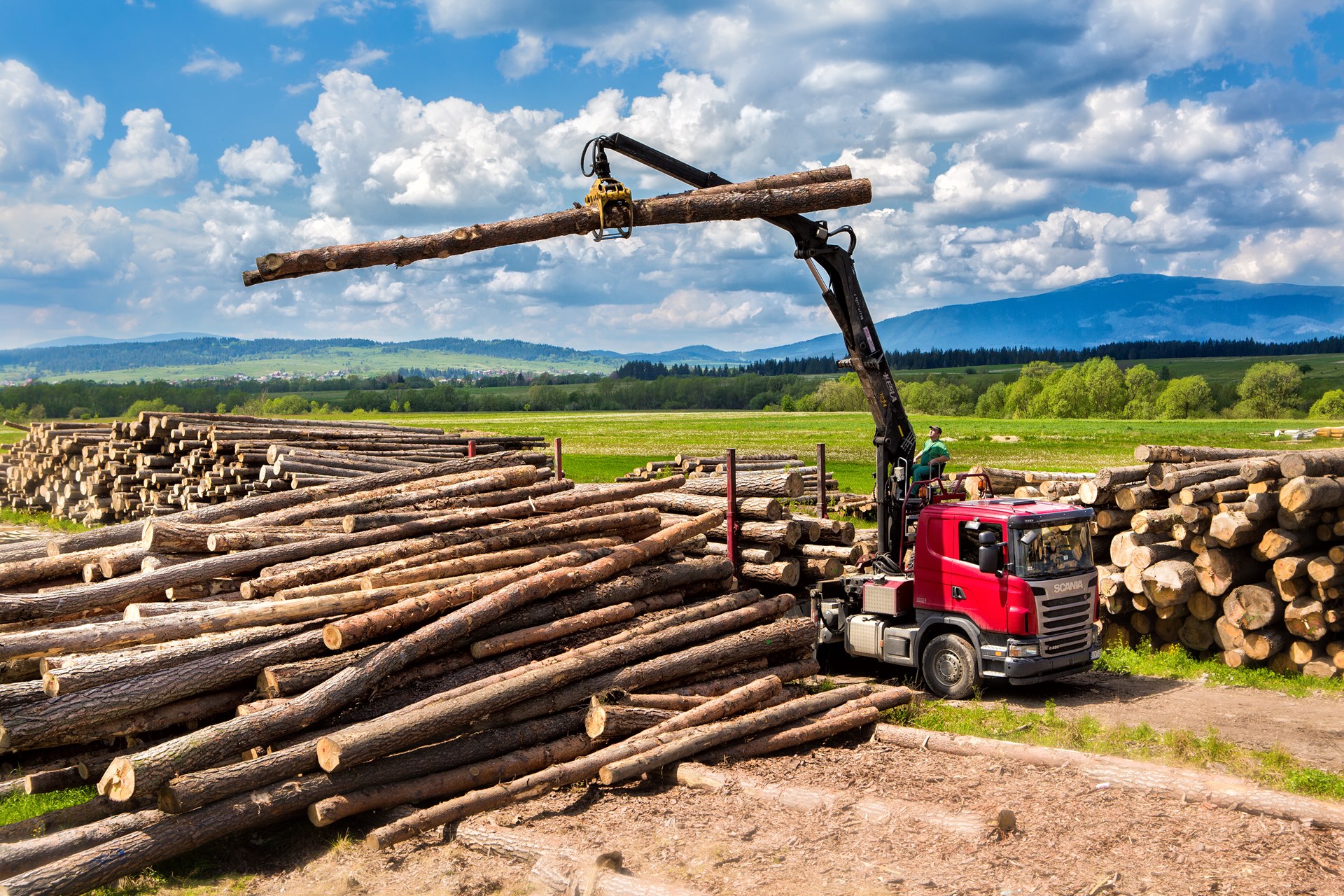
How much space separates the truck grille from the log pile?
12942mm

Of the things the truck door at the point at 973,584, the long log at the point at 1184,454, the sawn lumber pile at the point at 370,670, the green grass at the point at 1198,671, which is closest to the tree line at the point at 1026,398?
the sawn lumber pile at the point at 370,670

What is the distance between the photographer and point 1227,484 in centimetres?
1576

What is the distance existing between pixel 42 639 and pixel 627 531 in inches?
276

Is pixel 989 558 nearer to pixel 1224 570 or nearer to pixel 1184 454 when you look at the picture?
pixel 1224 570

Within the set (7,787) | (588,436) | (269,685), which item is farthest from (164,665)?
(588,436)

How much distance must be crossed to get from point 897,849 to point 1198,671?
9.31m

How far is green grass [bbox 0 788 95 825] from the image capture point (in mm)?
9336

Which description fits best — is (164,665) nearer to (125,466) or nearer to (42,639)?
(42,639)

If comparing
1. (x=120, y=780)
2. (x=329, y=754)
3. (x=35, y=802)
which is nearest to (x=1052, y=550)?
(x=329, y=754)

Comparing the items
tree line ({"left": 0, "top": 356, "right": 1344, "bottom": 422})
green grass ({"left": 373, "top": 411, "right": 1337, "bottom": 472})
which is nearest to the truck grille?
green grass ({"left": 373, "top": 411, "right": 1337, "bottom": 472})

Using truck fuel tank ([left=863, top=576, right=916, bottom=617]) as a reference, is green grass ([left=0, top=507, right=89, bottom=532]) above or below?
below

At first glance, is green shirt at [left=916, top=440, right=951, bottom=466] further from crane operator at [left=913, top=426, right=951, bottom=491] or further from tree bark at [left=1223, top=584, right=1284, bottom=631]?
tree bark at [left=1223, top=584, right=1284, bottom=631]

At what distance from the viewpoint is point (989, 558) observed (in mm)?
12906

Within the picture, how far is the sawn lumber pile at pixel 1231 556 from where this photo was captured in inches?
583
